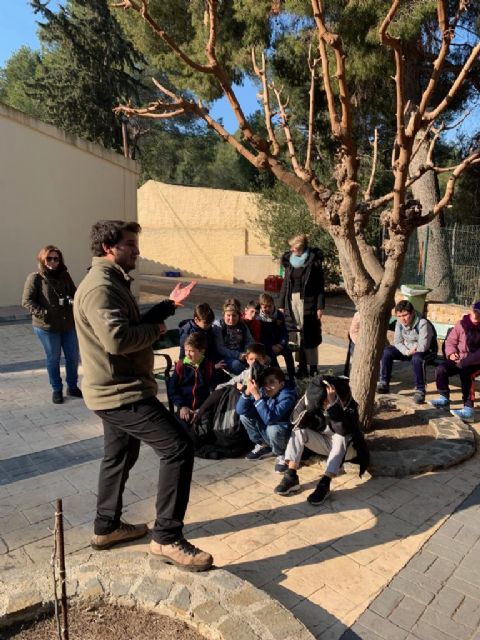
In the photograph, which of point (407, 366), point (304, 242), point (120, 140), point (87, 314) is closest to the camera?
point (87, 314)

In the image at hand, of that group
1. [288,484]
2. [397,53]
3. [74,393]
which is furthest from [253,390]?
[397,53]

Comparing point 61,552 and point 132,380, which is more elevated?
point 132,380

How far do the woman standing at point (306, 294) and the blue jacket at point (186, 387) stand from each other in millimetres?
2147

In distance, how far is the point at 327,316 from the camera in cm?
1253

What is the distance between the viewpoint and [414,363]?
Result: 19.0 ft

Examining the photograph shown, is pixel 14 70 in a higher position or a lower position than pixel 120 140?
higher

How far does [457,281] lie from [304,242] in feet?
18.6

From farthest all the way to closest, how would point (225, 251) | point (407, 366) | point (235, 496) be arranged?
point (225, 251), point (407, 366), point (235, 496)

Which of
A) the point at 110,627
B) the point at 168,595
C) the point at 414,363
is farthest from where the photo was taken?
the point at 414,363

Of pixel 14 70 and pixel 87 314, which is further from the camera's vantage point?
pixel 14 70

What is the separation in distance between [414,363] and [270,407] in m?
2.37

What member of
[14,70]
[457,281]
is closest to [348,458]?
[457,281]

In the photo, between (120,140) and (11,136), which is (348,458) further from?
(120,140)

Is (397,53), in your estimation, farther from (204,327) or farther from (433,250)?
(433,250)
